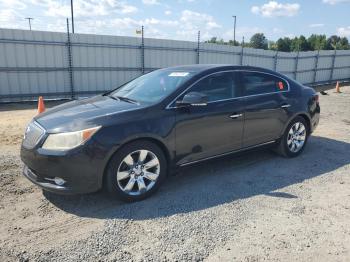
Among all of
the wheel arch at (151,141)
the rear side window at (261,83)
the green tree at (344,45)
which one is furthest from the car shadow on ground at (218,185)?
the green tree at (344,45)

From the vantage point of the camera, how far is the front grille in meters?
3.81

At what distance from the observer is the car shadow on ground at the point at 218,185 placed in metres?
3.92

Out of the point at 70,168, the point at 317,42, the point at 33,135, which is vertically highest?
the point at 317,42

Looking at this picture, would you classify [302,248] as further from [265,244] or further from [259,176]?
[259,176]

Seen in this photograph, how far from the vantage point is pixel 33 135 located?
12.9 feet

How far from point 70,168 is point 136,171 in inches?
30.6

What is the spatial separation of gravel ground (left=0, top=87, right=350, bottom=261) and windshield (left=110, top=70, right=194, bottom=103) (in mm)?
1253

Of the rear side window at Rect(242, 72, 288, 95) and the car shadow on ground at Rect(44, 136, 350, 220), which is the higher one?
the rear side window at Rect(242, 72, 288, 95)

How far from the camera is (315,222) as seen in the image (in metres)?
3.72

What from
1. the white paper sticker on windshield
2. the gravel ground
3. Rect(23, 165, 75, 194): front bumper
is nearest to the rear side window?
the white paper sticker on windshield

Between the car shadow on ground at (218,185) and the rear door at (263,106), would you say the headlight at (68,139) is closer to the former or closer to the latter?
the car shadow on ground at (218,185)

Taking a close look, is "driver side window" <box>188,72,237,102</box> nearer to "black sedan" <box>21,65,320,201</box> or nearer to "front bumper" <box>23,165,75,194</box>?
"black sedan" <box>21,65,320,201</box>

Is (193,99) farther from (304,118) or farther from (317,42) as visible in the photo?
(317,42)

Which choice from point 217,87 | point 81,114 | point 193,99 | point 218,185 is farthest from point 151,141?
point 217,87
